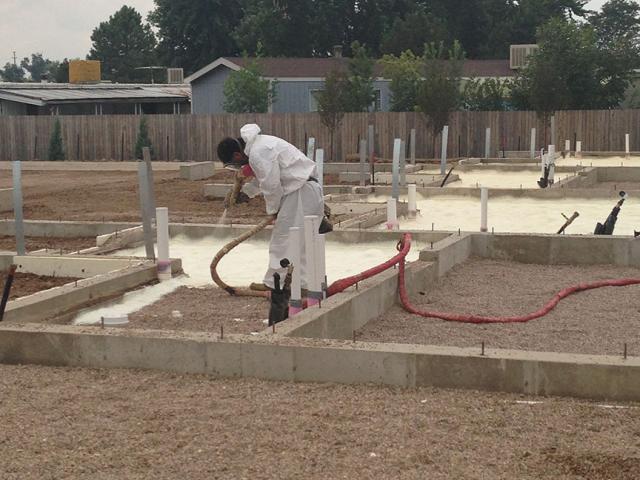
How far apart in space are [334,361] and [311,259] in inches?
63.5

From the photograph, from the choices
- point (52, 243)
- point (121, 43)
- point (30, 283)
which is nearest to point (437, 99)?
point (52, 243)

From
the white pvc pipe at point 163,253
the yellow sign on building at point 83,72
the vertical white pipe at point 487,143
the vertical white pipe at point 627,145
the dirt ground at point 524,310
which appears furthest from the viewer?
the yellow sign on building at point 83,72

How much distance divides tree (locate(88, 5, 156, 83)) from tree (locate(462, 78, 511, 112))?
142 feet

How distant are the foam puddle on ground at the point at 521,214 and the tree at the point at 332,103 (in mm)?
14413

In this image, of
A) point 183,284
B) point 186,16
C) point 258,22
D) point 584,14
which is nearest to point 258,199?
point 183,284

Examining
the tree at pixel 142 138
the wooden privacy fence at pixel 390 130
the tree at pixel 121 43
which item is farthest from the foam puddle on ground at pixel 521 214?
the tree at pixel 121 43

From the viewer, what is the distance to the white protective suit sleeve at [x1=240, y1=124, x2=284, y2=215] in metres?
8.84

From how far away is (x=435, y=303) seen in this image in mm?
9820

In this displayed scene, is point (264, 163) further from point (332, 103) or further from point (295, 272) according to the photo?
point (332, 103)

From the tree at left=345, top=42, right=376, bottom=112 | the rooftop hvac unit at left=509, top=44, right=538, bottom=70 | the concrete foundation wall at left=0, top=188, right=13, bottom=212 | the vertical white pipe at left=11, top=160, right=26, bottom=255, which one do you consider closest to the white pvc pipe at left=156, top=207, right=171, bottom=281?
the vertical white pipe at left=11, top=160, right=26, bottom=255

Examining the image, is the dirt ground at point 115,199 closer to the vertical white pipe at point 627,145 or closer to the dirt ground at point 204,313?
the dirt ground at point 204,313

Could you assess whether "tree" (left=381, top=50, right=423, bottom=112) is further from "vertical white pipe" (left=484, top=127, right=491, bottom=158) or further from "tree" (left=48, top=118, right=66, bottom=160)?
"tree" (left=48, top=118, right=66, bottom=160)

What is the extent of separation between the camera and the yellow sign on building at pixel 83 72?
5162 cm

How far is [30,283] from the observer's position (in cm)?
1069
